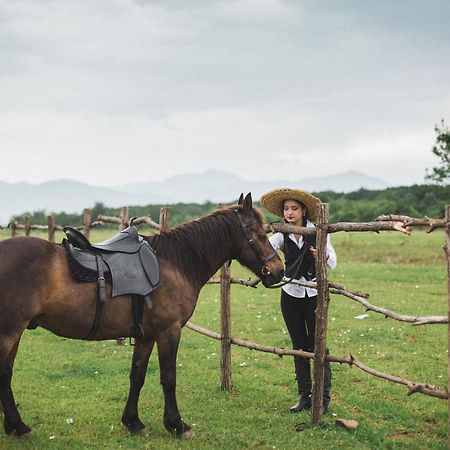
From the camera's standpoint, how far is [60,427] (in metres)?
5.20

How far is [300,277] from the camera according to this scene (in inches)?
221

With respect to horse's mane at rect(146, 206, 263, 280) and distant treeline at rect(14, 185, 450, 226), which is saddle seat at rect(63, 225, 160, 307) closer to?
horse's mane at rect(146, 206, 263, 280)

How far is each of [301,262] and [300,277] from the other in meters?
0.18

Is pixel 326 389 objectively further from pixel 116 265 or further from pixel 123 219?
pixel 123 219

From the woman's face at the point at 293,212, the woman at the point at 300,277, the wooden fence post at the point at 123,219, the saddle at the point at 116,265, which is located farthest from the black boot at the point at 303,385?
the wooden fence post at the point at 123,219

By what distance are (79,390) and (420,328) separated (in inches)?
249

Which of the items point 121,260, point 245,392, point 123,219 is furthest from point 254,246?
point 123,219

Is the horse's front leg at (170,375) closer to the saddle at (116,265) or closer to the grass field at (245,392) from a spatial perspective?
the grass field at (245,392)

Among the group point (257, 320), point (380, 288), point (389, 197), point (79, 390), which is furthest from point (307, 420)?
point (389, 197)

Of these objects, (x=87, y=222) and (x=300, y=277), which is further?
(x=87, y=222)

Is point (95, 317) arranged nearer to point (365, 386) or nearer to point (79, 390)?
point (79, 390)

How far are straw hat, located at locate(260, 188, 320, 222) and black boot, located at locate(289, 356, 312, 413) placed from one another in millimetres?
1513

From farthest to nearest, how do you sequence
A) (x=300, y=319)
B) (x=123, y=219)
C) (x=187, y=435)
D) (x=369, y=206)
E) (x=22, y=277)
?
(x=369, y=206) < (x=123, y=219) < (x=300, y=319) < (x=187, y=435) < (x=22, y=277)

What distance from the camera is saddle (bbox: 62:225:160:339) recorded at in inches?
178
